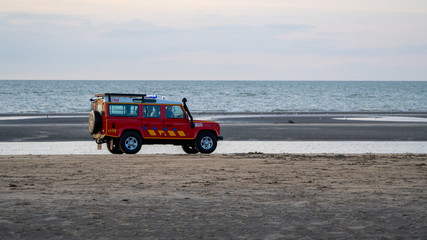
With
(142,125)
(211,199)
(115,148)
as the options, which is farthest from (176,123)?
(211,199)

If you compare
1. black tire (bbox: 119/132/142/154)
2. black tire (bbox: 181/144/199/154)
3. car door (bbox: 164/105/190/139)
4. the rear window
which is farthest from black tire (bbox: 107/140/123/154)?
black tire (bbox: 181/144/199/154)

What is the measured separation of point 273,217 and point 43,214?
3.46 meters

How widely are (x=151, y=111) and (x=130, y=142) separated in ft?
4.05

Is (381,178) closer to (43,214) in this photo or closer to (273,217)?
(273,217)

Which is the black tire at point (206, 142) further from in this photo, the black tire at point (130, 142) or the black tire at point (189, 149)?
the black tire at point (130, 142)

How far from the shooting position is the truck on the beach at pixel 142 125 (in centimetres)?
1941

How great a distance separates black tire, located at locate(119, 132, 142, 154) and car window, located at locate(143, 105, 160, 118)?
76 centimetres

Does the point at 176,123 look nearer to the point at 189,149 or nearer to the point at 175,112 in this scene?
the point at 175,112

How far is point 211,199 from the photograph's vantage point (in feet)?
34.9

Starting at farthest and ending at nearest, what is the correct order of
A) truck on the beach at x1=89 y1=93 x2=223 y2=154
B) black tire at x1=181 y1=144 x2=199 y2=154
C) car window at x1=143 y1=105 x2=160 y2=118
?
1. black tire at x1=181 y1=144 x2=199 y2=154
2. car window at x1=143 y1=105 x2=160 y2=118
3. truck on the beach at x1=89 y1=93 x2=223 y2=154

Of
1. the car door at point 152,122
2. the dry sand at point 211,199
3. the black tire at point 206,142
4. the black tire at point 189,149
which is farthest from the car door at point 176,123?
the dry sand at point 211,199

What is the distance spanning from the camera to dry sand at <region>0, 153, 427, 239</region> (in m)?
8.25

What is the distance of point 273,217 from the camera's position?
30.0 feet

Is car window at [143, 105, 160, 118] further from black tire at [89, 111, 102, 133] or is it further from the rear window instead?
black tire at [89, 111, 102, 133]
